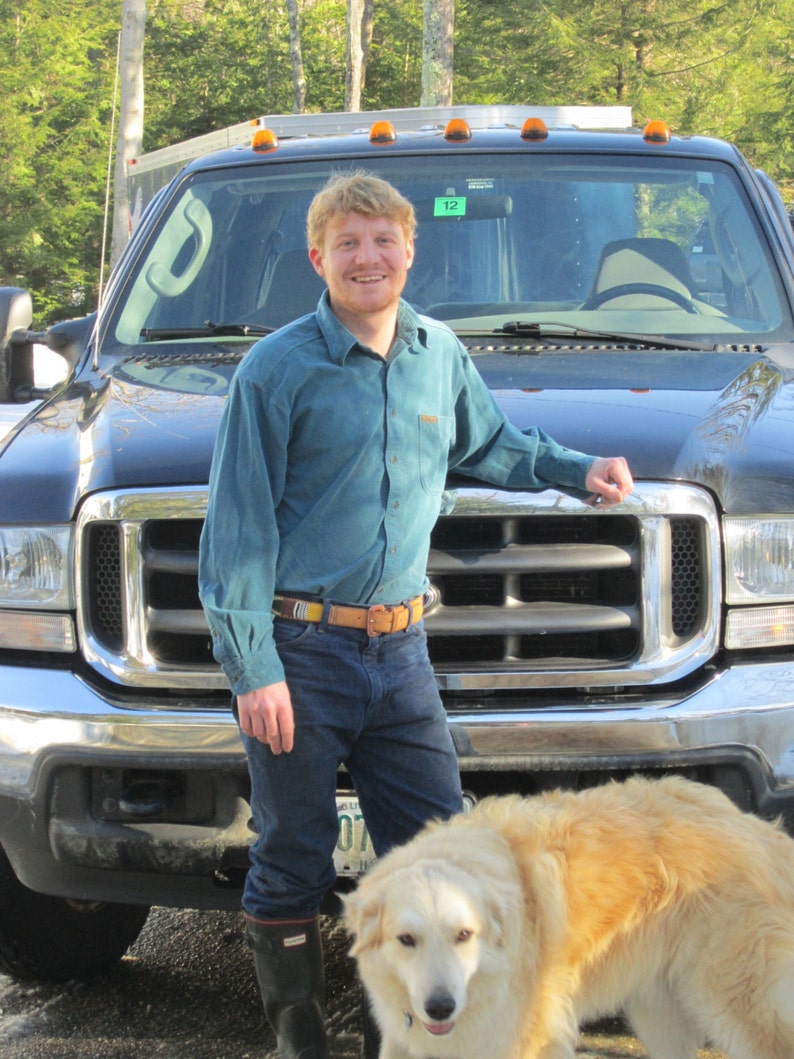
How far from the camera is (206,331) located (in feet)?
15.0

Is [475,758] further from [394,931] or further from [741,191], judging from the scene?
[741,191]

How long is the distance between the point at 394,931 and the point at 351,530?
0.83 metres

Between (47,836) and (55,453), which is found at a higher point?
(55,453)

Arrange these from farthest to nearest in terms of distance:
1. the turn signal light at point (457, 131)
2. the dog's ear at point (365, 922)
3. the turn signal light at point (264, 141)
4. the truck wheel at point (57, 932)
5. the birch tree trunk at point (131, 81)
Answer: the birch tree trunk at point (131, 81) < the turn signal light at point (264, 141) < the turn signal light at point (457, 131) < the truck wheel at point (57, 932) < the dog's ear at point (365, 922)

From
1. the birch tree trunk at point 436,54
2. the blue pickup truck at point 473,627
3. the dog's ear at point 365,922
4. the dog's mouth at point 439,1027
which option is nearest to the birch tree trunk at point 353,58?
the birch tree trunk at point 436,54

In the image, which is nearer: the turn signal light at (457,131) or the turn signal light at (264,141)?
the turn signal light at (457,131)

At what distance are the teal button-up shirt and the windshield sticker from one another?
182 centimetres

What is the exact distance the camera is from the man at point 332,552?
114 inches

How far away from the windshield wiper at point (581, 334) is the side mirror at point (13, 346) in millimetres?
1589

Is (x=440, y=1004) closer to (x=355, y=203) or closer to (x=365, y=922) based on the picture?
(x=365, y=922)

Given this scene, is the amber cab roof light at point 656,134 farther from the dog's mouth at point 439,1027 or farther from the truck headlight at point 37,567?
Result: the dog's mouth at point 439,1027

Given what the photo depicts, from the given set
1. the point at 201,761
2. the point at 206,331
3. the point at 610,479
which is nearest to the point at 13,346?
the point at 206,331

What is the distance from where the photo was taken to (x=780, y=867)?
3010 mm

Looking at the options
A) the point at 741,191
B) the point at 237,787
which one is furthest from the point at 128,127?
the point at 237,787
